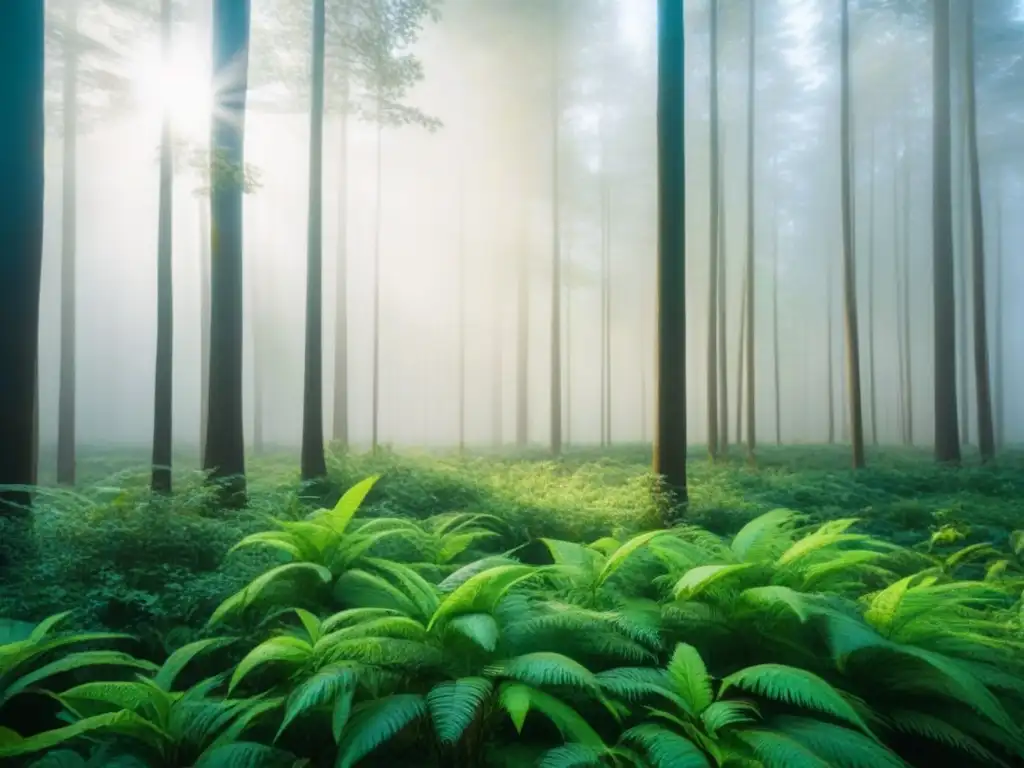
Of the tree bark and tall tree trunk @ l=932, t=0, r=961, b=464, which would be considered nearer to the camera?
tall tree trunk @ l=932, t=0, r=961, b=464

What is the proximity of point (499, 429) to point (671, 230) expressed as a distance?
20.8 m

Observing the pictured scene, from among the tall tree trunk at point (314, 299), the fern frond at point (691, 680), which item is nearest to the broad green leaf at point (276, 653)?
the fern frond at point (691, 680)

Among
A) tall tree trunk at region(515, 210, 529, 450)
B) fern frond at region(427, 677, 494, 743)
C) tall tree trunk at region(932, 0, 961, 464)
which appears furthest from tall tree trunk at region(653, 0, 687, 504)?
tall tree trunk at region(515, 210, 529, 450)

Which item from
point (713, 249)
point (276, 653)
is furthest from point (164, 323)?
point (713, 249)

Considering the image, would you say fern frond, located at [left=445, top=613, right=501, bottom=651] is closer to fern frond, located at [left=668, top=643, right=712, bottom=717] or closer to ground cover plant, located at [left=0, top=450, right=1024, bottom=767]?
ground cover plant, located at [left=0, top=450, right=1024, bottom=767]

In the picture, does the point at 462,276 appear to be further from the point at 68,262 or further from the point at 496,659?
the point at 496,659

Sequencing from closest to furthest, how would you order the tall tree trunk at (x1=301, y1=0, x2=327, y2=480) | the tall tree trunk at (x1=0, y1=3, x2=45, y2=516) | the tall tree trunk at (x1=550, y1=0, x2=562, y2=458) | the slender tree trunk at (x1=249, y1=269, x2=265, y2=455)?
the tall tree trunk at (x1=0, y1=3, x2=45, y2=516)
the tall tree trunk at (x1=301, y1=0, x2=327, y2=480)
the tall tree trunk at (x1=550, y1=0, x2=562, y2=458)
the slender tree trunk at (x1=249, y1=269, x2=265, y2=455)

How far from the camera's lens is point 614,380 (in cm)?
5875

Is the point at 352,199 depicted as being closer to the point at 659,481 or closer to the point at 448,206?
the point at 448,206

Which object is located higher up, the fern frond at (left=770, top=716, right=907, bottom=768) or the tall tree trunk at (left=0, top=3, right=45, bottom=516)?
the tall tree trunk at (left=0, top=3, right=45, bottom=516)

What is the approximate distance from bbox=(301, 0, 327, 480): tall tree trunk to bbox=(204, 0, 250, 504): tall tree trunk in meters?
2.21

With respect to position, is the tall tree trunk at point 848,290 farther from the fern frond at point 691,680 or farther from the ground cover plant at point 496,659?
the fern frond at point 691,680

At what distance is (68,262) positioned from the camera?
Answer: 16766mm

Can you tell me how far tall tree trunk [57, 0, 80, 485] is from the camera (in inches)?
605
